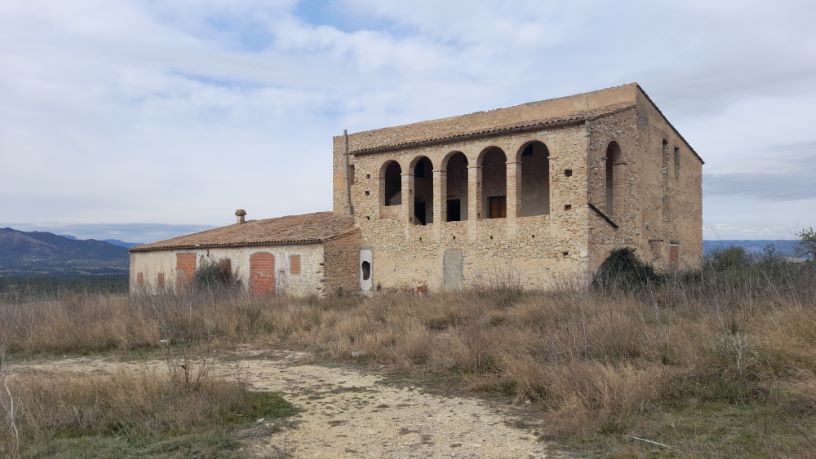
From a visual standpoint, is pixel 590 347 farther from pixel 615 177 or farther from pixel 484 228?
pixel 615 177

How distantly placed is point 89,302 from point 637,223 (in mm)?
16203

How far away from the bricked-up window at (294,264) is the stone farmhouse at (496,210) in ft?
0.21

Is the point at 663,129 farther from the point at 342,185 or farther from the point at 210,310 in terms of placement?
the point at 210,310

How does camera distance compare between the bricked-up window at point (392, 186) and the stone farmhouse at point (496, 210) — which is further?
A: the bricked-up window at point (392, 186)

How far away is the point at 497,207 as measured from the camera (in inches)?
818

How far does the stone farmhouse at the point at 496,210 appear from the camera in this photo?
642 inches

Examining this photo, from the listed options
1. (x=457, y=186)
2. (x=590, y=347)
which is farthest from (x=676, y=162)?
(x=590, y=347)

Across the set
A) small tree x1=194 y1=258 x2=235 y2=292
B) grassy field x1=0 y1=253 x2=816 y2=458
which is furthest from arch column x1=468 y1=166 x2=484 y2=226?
small tree x1=194 y1=258 x2=235 y2=292

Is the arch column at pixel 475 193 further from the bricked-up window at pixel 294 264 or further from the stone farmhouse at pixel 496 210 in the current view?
the bricked-up window at pixel 294 264

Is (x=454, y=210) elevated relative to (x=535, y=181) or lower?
lower

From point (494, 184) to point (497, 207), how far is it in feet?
2.85

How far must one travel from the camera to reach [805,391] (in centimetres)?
544

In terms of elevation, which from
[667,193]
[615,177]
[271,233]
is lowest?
[271,233]

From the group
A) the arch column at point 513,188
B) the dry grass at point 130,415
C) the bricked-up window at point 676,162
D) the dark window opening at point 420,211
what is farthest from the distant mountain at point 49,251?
the dry grass at point 130,415
